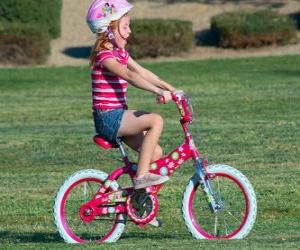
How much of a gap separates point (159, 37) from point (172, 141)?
16.7m

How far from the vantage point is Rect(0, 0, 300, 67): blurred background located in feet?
104

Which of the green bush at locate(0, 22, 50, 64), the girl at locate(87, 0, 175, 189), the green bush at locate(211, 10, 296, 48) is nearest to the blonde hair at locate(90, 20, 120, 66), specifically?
the girl at locate(87, 0, 175, 189)

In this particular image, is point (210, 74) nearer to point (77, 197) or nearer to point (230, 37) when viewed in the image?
point (230, 37)

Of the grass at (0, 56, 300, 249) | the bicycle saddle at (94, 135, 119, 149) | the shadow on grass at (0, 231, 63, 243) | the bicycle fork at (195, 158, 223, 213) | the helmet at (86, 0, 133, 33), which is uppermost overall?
the helmet at (86, 0, 133, 33)

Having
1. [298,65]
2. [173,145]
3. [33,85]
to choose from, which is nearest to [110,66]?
[173,145]

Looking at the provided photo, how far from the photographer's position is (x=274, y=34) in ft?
107

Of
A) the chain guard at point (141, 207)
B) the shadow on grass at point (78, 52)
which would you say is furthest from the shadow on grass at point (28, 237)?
the shadow on grass at point (78, 52)

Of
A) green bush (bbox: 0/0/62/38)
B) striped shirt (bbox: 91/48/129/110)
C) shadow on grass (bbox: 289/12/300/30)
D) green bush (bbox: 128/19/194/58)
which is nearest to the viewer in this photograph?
striped shirt (bbox: 91/48/129/110)

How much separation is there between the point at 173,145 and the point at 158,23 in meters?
17.2

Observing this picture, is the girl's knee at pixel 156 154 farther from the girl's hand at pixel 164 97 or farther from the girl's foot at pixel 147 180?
the girl's hand at pixel 164 97

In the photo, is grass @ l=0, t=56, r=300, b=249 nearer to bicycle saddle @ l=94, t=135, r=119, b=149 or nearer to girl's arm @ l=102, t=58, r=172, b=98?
bicycle saddle @ l=94, t=135, r=119, b=149

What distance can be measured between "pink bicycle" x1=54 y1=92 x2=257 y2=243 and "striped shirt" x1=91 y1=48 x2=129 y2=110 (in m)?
0.28

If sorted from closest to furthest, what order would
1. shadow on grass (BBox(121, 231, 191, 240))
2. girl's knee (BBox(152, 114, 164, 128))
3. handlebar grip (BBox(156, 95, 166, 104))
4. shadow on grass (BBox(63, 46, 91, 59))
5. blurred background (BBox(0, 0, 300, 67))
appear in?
1. handlebar grip (BBox(156, 95, 166, 104))
2. girl's knee (BBox(152, 114, 164, 128))
3. shadow on grass (BBox(121, 231, 191, 240))
4. blurred background (BBox(0, 0, 300, 67))
5. shadow on grass (BBox(63, 46, 91, 59))

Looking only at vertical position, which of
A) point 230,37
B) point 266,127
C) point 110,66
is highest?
point 110,66
